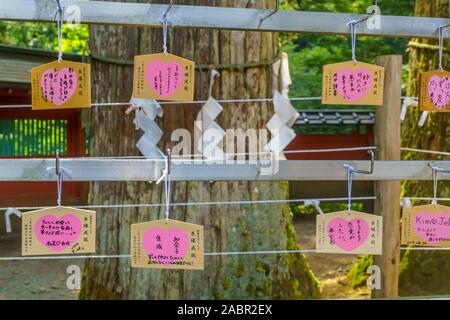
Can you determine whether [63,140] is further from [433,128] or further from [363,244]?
[363,244]

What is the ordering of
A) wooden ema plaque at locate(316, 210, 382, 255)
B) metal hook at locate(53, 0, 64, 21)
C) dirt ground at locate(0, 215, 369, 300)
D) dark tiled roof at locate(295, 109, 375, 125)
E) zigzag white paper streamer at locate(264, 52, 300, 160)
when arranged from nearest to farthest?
metal hook at locate(53, 0, 64, 21) < wooden ema plaque at locate(316, 210, 382, 255) < zigzag white paper streamer at locate(264, 52, 300, 160) < dirt ground at locate(0, 215, 369, 300) < dark tiled roof at locate(295, 109, 375, 125)

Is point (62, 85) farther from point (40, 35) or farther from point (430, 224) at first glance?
point (40, 35)

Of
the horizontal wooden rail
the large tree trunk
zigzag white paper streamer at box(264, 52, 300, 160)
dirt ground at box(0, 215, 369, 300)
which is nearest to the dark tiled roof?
dirt ground at box(0, 215, 369, 300)

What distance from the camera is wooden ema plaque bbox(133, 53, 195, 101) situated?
5.02 ft

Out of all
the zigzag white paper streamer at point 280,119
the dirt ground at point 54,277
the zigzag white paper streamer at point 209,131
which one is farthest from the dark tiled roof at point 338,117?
the zigzag white paper streamer at point 209,131

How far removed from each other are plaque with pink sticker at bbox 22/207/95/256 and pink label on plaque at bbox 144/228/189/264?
0.55 ft

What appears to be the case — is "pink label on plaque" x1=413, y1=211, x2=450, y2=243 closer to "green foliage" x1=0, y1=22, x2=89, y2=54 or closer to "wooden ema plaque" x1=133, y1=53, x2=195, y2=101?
"wooden ema plaque" x1=133, y1=53, x2=195, y2=101

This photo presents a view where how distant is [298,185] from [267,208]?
18.7ft

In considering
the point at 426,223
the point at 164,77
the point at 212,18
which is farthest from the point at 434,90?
the point at 164,77

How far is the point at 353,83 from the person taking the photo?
5.38 feet

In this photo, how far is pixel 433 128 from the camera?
3588mm

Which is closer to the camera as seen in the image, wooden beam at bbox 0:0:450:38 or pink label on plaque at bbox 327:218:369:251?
wooden beam at bbox 0:0:450:38

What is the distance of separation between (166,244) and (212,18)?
2.24 feet
